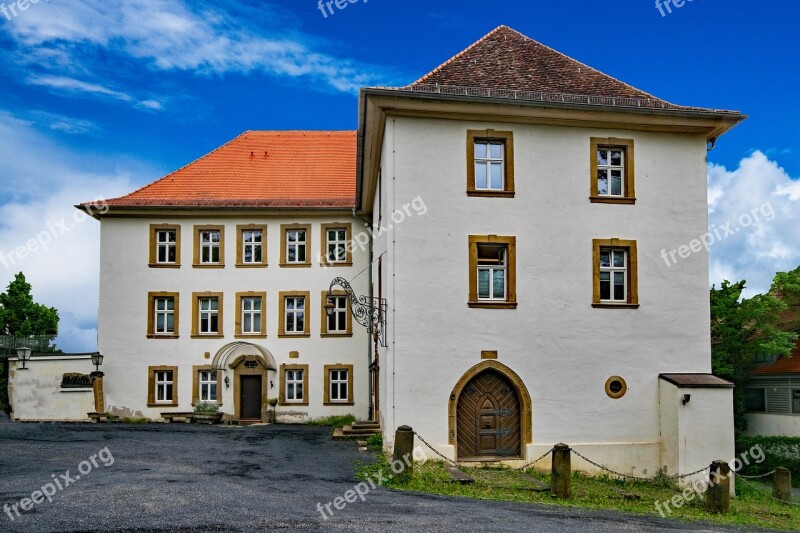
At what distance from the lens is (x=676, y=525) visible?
12531 mm

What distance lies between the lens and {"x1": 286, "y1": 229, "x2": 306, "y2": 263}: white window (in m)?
29.9

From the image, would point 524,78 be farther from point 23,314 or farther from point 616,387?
point 23,314

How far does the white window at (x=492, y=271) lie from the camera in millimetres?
18156

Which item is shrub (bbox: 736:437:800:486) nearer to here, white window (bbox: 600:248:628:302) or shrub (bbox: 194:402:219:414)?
white window (bbox: 600:248:628:302)

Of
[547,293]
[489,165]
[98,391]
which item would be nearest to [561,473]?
[547,293]

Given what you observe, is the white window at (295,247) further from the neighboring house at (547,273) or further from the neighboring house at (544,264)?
the neighboring house at (547,273)

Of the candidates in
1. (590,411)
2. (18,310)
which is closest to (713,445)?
(590,411)

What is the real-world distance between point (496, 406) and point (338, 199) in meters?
14.2

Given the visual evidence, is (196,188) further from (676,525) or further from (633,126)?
(676,525)

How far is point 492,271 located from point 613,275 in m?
3.05

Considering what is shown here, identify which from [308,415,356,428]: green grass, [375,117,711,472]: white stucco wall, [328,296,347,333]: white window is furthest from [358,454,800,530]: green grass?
[328,296,347,333]: white window

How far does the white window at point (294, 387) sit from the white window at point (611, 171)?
14.6 metres

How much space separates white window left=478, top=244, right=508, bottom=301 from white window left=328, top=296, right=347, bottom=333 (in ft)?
39.8

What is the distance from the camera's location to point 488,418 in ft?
58.7
